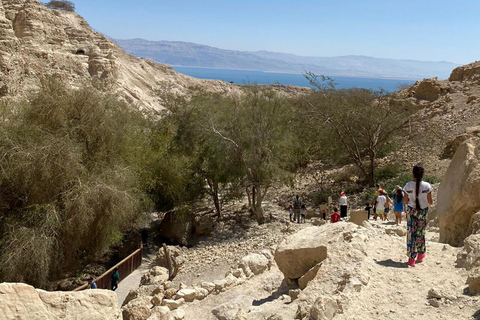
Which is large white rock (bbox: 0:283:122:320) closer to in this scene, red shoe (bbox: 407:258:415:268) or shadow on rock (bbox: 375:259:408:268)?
shadow on rock (bbox: 375:259:408:268)

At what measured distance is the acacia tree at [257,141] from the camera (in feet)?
66.5

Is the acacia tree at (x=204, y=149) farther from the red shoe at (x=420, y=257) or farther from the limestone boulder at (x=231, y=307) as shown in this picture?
the red shoe at (x=420, y=257)

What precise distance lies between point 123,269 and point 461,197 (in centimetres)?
1130

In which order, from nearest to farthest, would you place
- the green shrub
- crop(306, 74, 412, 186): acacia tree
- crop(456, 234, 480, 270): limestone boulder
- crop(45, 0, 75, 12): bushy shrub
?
crop(456, 234, 480, 270): limestone boulder, crop(306, 74, 412, 186): acacia tree, the green shrub, crop(45, 0, 75, 12): bushy shrub

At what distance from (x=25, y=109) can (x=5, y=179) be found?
8.14 feet

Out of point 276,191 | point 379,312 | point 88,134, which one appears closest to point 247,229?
point 276,191

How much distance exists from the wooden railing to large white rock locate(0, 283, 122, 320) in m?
6.99

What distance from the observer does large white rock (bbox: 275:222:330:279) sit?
7176 mm

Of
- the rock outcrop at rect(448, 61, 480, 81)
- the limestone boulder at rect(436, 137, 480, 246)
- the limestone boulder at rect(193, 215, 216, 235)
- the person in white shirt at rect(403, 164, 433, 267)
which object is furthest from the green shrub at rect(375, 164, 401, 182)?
the rock outcrop at rect(448, 61, 480, 81)

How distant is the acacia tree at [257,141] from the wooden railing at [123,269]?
5933 mm

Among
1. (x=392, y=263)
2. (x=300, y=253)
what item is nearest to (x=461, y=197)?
(x=392, y=263)

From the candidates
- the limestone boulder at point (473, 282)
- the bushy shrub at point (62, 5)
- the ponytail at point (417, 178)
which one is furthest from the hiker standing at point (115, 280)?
the bushy shrub at point (62, 5)

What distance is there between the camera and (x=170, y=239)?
67.7 feet

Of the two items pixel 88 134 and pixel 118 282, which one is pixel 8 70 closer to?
pixel 88 134
